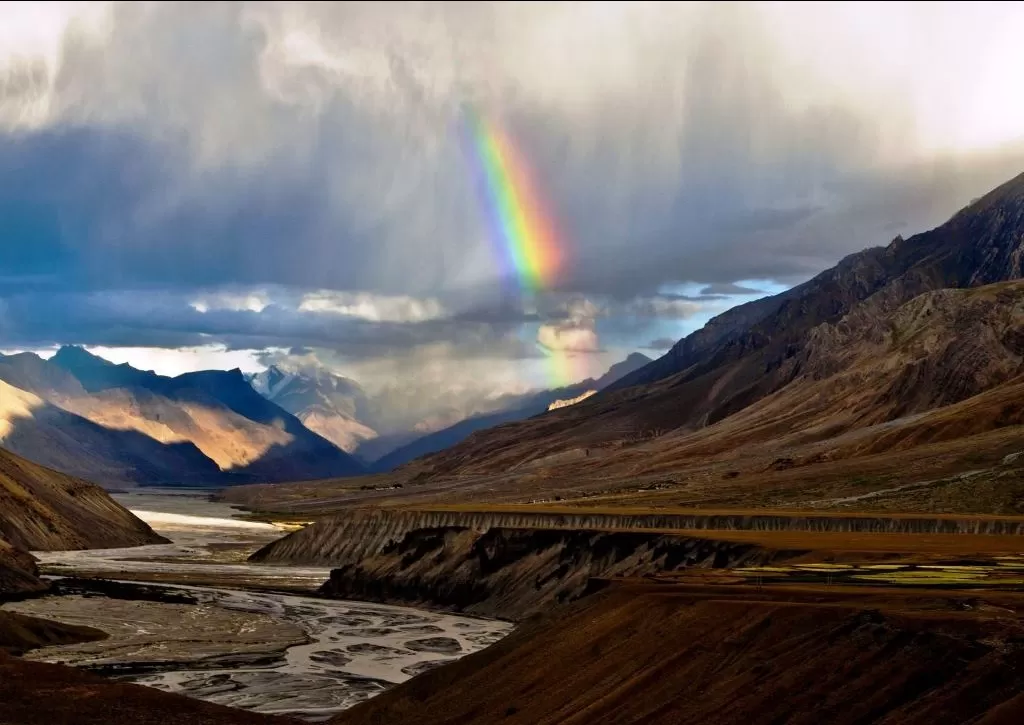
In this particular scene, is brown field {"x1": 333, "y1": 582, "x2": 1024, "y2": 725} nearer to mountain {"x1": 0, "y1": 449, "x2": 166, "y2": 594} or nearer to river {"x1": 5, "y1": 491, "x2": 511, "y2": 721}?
river {"x1": 5, "y1": 491, "x2": 511, "y2": 721}

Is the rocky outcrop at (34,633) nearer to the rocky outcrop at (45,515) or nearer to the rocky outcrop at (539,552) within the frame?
the rocky outcrop at (539,552)

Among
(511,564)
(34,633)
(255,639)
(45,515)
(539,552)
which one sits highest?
(45,515)

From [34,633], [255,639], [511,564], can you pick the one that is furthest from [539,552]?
[34,633]

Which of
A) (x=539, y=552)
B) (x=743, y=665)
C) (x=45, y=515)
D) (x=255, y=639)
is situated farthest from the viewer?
(x=45, y=515)

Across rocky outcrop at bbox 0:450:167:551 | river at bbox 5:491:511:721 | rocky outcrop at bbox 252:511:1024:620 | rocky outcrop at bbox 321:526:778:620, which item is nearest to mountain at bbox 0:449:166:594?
rocky outcrop at bbox 0:450:167:551

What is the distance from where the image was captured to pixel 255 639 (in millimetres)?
94312

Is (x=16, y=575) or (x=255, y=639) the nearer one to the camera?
(x=255, y=639)

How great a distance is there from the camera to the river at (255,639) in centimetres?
7438

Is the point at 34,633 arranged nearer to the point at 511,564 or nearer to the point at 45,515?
the point at 511,564

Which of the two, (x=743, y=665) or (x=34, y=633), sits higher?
(x=34, y=633)

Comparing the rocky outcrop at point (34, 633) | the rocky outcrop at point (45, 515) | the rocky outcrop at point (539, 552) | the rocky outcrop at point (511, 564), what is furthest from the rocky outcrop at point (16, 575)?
the rocky outcrop at point (45, 515)

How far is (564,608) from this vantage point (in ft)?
221

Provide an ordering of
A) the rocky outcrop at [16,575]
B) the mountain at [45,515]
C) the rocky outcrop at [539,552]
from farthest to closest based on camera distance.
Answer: the mountain at [45,515] < the rocky outcrop at [16,575] < the rocky outcrop at [539,552]

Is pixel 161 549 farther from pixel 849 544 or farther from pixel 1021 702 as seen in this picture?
pixel 1021 702
